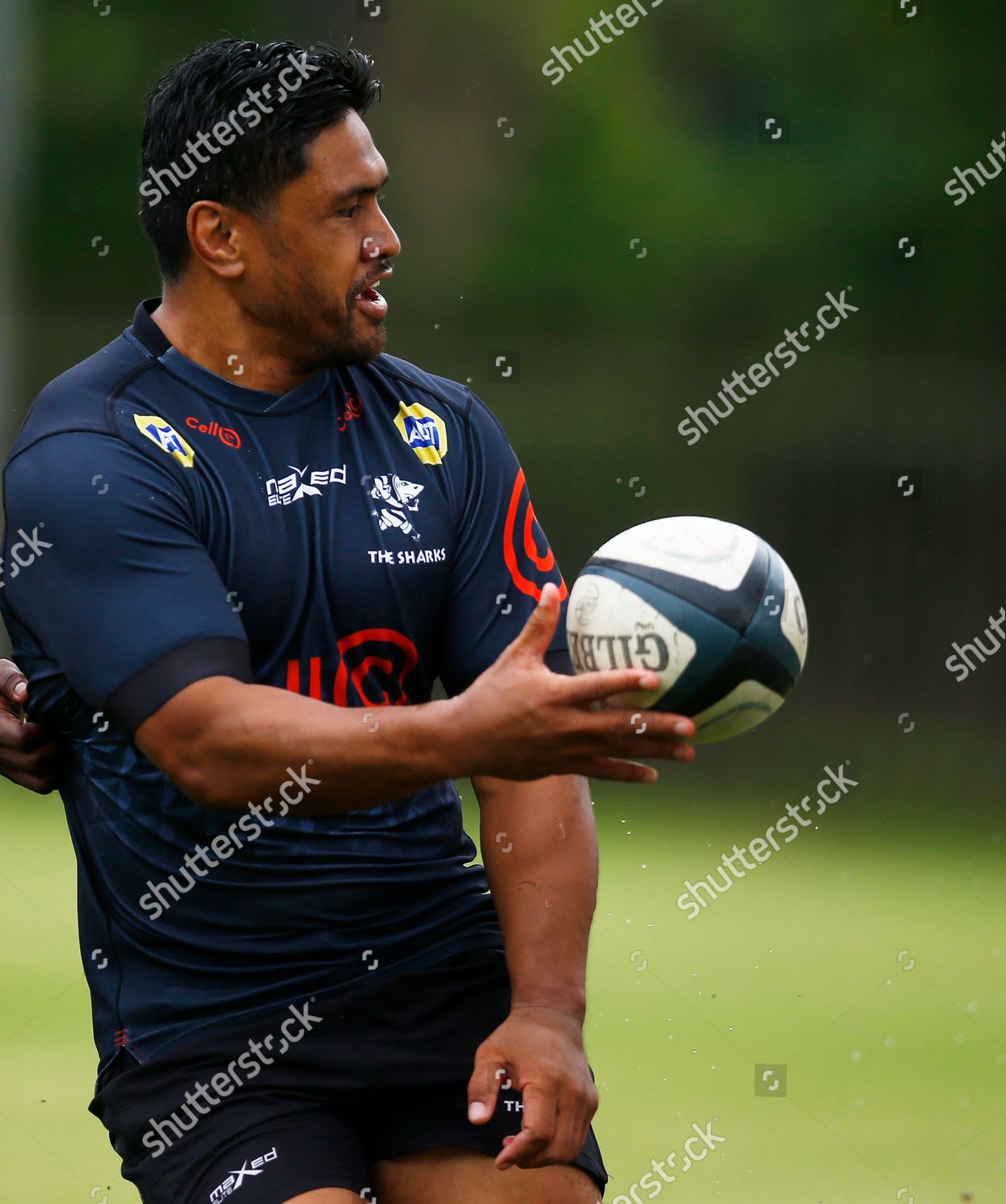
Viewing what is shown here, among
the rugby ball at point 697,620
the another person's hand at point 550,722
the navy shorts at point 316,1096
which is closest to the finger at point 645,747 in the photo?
the another person's hand at point 550,722

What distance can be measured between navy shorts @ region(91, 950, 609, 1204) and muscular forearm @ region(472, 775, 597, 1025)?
0.52ft

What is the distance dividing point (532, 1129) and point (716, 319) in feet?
25.7

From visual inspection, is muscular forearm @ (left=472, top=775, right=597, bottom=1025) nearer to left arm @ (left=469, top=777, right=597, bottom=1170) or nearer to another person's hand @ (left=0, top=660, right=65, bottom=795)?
left arm @ (left=469, top=777, right=597, bottom=1170)

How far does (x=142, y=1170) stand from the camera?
2.71m

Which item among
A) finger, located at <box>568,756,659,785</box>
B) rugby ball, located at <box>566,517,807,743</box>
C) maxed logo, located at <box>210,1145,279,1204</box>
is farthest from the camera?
maxed logo, located at <box>210,1145,279,1204</box>

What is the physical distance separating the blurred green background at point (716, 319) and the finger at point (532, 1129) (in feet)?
14.4

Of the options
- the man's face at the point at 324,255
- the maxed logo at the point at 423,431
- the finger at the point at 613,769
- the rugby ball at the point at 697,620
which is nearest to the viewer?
the finger at the point at 613,769

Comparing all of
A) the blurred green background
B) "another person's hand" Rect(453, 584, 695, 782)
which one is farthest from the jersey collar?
the blurred green background

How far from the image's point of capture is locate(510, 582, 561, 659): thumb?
6.88 ft

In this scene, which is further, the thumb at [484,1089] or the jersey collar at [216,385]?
the jersey collar at [216,385]

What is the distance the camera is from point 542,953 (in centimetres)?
276

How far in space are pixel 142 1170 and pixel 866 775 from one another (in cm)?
687

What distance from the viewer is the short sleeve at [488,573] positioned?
293 centimetres

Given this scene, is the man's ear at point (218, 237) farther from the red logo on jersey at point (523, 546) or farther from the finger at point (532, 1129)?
the finger at point (532, 1129)
